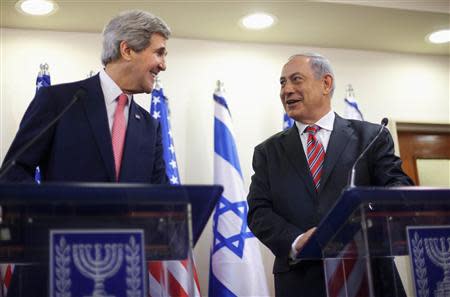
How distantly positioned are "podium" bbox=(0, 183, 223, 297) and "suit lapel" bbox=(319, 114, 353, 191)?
3.88ft

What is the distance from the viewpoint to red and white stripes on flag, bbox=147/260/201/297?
1.57 m

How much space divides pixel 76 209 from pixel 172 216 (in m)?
0.24

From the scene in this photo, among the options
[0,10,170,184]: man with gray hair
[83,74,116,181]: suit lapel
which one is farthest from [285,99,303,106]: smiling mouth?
[83,74,116,181]: suit lapel

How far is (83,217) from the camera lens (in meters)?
1.50

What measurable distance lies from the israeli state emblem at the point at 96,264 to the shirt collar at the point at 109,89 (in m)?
1.02

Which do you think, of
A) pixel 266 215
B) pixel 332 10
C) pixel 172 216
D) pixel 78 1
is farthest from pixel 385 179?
pixel 78 1

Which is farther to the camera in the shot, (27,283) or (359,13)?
(359,13)

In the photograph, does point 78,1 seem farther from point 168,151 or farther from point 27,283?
point 27,283

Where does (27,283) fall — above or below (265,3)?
below

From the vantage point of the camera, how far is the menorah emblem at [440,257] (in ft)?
5.73

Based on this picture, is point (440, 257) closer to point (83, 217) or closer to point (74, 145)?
point (83, 217)

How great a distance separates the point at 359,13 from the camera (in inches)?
188

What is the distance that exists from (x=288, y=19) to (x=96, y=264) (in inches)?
144

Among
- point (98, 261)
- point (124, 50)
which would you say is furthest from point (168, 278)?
point (124, 50)
